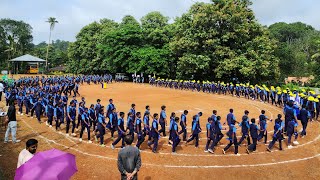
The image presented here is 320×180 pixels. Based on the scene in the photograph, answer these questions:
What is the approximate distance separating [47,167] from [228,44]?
109ft

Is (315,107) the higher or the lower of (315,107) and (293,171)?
the higher

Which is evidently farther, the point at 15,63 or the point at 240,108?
the point at 15,63

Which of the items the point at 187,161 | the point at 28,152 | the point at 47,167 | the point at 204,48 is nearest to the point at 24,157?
the point at 28,152

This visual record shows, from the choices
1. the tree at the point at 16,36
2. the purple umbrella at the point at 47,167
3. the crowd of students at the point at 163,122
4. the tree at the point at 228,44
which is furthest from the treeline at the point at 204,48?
the purple umbrella at the point at 47,167

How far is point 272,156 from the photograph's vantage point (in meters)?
10.8

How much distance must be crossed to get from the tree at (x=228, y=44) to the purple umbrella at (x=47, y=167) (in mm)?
29383

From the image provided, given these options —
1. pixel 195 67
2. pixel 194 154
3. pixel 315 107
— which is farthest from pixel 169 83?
pixel 194 154

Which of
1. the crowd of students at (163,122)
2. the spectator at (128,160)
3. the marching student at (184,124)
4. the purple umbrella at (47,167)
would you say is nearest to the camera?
the purple umbrella at (47,167)

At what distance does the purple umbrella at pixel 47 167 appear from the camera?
12.7 ft

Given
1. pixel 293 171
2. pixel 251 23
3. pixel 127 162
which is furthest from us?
Answer: pixel 251 23

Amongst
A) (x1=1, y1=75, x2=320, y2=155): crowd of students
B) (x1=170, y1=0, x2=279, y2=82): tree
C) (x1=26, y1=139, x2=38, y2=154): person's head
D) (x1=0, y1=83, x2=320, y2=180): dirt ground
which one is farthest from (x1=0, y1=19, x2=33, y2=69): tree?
(x1=26, y1=139, x2=38, y2=154): person's head

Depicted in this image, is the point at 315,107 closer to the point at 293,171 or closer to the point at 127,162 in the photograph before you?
the point at 293,171

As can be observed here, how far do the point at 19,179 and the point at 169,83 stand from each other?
32.5 metres

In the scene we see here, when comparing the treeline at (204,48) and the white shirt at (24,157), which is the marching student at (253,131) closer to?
the white shirt at (24,157)
